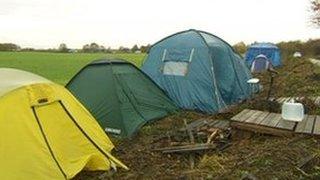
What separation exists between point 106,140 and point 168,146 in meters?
1.16

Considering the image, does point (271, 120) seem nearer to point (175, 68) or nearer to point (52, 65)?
point (175, 68)

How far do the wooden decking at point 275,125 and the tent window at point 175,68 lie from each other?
14.7 ft

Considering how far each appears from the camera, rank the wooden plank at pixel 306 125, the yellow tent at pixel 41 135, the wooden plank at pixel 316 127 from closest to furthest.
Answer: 1. the yellow tent at pixel 41 135
2. the wooden plank at pixel 316 127
3. the wooden plank at pixel 306 125

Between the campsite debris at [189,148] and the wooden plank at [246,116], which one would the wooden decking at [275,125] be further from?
the campsite debris at [189,148]

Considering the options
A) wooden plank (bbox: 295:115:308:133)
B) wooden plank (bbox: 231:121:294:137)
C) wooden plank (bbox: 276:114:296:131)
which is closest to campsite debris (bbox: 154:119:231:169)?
wooden plank (bbox: 231:121:294:137)

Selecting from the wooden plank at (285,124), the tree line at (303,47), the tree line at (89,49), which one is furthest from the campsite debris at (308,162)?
the tree line at (89,49)

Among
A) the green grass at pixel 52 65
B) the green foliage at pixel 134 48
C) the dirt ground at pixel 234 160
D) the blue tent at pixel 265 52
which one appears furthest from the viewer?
the green foliage at pixel 134 48

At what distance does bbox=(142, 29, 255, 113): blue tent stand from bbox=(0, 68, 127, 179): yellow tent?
17.5ft

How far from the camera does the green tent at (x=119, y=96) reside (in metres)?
10.0

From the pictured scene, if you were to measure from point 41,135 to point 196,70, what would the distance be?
680 cm

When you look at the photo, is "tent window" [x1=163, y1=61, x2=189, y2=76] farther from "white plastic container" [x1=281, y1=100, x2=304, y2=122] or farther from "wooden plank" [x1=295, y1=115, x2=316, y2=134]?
"white plastic container" [x1=281, y1=100, x2=304, y2=122]

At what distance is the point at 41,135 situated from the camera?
6832 mm

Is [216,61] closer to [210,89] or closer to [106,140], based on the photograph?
[210,89]

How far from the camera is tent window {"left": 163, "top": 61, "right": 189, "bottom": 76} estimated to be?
517 inches
